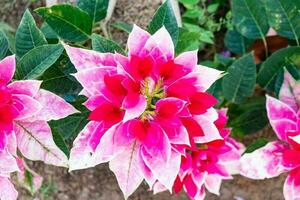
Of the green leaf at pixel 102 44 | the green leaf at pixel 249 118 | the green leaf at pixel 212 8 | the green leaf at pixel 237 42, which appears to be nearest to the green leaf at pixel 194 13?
the green leaf at pixel 212 8

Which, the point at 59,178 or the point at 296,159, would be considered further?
the point at 59,178

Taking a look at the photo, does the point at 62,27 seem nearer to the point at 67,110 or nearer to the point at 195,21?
the point at 67,110

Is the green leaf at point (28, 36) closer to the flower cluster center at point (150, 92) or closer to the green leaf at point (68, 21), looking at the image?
the green leaf at point (68, 21)

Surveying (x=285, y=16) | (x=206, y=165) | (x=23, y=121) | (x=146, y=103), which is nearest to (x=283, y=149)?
(x=206, y=165)

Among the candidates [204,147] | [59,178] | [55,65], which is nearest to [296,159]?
[204,147]

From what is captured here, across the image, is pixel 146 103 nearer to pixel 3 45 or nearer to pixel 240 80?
pixel 3 45

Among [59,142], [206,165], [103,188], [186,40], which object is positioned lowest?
[103,188]

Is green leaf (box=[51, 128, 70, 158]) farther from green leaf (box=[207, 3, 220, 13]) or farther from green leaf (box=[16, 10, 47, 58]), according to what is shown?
green leaf (box=[207, 3, 220, 13])
